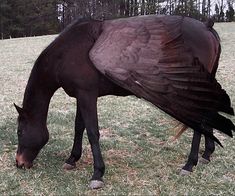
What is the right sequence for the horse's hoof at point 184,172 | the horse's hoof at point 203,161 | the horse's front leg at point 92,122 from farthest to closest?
1. the horse's hoof at point 203,161
2. the horse's hoof at point 184,172
3. the horse's front leg at point 92,122

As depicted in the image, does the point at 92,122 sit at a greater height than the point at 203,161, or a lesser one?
greater

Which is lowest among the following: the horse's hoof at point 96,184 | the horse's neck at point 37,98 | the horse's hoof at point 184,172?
the horse's hoof at point 184,172

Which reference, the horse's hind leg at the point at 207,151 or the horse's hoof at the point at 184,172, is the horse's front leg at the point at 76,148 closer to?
the horse's hoof at the point at 184,172

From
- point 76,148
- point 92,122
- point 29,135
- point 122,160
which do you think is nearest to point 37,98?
point 29,135

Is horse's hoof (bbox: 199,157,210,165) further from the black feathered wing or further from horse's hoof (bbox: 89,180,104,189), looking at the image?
horse's hoof (bbox: 89,180,104,189)

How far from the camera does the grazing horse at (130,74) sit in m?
3.45

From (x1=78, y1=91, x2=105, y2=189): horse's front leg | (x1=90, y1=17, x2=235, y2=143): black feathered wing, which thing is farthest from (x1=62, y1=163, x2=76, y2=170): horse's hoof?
(x1=90, y1=17, x2=235, y2=143): black feathered wing

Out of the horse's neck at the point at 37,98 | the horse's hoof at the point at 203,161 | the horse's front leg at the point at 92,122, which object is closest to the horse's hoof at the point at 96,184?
the horse's front leg at the point at 92,122

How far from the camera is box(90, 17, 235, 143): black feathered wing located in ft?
11.3

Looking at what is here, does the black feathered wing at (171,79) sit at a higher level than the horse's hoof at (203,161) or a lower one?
higher

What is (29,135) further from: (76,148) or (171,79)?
(171,79)

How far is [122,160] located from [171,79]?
5.26 ft

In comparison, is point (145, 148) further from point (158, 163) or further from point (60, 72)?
point (60, 72)

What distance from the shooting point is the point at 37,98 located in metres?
4.08
